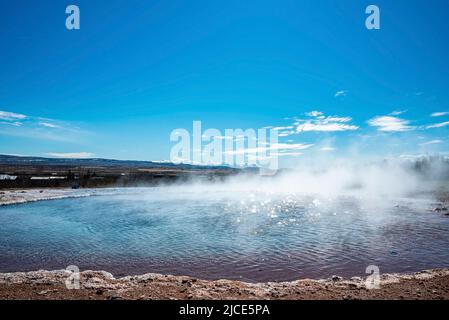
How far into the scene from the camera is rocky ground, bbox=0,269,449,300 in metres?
8.90

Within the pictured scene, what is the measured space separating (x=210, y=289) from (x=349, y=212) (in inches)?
897

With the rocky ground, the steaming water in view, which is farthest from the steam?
the rocky ground

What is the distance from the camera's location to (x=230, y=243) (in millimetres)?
16875

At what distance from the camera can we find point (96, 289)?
9.51 metres

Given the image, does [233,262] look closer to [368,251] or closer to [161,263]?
[161,263]

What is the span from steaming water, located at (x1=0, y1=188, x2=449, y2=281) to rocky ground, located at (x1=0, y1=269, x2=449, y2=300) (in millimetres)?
1528

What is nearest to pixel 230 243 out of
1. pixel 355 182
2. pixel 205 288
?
pixel 205 288

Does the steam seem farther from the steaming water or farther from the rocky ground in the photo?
the rocky ground

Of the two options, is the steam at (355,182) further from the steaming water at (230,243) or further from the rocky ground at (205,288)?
the rocky ground at (205,288)

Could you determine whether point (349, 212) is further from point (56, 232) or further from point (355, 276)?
point (56, 232)

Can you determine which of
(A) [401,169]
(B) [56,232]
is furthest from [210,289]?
(A) [401,169]
